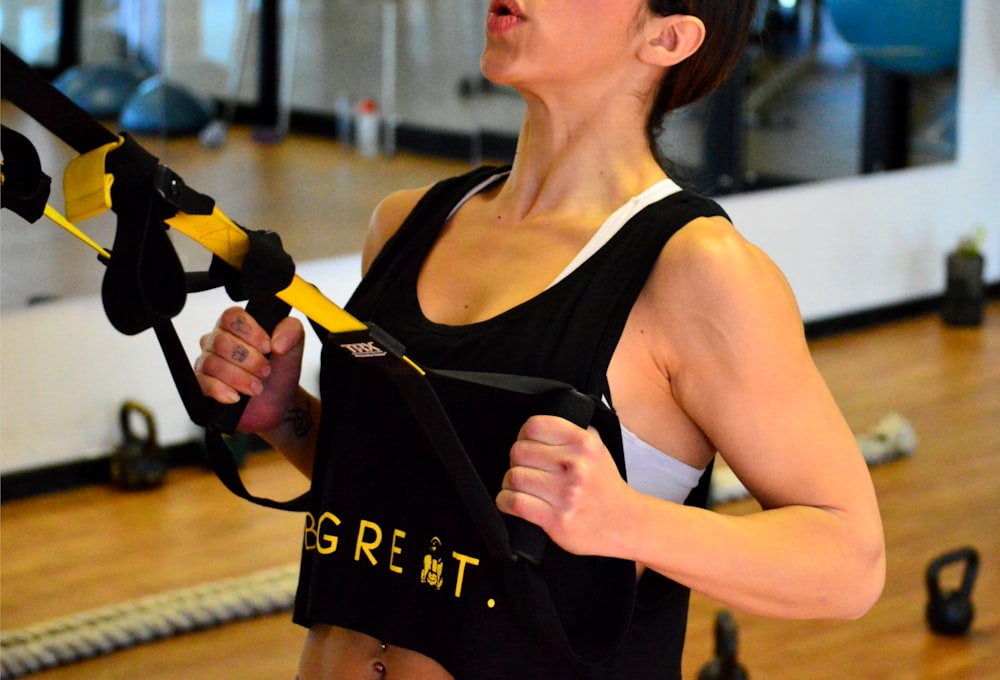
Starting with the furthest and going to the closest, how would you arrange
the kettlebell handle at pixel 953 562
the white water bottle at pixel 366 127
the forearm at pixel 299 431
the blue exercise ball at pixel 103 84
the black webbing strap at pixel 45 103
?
1. the white water bottle at pixel 366 127
2. the blue exercise ball at pixel 103 84
3. the kettlebell handle at pixel 953 562
4. the forearm at pixel 299 431
5. the black webbing strap at pixel 45 103

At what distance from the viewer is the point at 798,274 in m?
5.81

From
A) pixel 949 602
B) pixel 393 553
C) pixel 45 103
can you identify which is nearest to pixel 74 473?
pixel 949 602

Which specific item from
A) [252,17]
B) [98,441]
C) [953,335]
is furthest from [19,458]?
[953,335]

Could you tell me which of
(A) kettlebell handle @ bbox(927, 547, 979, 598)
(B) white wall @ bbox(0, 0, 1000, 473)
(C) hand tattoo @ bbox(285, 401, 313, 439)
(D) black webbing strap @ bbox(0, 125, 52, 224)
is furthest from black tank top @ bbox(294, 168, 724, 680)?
(B) white wall @ bbox(0, 0, 1000, 473)

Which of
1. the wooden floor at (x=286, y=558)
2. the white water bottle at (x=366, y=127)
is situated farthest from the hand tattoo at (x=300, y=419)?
the white water bottle at (x=366, y=127)

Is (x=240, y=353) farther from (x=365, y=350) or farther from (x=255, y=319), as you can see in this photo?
(x=365, y=350)

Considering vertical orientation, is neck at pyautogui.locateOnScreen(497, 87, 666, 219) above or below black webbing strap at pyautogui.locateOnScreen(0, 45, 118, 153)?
below

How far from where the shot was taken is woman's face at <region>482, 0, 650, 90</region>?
4.02 feet

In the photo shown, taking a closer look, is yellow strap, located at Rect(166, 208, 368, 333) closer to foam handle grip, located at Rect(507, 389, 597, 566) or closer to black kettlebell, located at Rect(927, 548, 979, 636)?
foam handle grip, located at Rect(507, 389, 597, 566)

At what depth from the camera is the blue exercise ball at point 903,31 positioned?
542 centimetres

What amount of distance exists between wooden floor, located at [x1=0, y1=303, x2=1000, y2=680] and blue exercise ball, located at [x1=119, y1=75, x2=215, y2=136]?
111 cm

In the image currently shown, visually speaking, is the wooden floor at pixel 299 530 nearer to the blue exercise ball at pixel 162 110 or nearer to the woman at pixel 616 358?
the blue exercise ball at pixel 162 110

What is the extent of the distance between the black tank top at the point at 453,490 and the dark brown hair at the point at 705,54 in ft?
0.54

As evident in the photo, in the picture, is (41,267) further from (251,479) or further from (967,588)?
(967,588)
